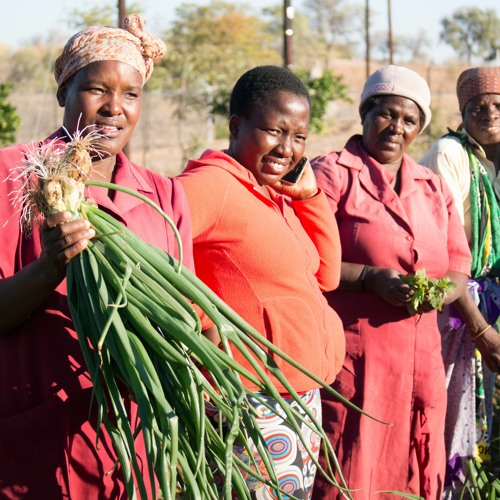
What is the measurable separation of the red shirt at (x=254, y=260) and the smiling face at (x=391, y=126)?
0.91 meters

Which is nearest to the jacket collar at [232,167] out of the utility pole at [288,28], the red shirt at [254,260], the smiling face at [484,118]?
the red shirt at [254,260]

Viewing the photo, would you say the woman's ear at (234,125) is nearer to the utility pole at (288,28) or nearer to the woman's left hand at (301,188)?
the woman's left hand at (301,188)

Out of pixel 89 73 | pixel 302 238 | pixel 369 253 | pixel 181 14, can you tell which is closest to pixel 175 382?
pixel 89 73

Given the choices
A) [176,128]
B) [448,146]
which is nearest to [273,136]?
[448,146]

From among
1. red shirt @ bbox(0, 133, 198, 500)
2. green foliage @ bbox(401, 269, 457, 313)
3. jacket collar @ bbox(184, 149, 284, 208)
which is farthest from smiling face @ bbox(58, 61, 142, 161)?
green foliage @ bbox(401, 269, 457, 313)

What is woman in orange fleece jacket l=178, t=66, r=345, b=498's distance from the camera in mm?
2615

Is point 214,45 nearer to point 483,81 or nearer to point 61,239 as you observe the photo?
point 483,81

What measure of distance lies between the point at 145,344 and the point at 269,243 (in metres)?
0.77

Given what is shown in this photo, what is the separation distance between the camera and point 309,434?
271 centimetres

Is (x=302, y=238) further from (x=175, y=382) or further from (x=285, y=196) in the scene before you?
(x=175, y=382)

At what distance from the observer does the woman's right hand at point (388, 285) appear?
332 cm

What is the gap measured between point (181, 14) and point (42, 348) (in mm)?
36210

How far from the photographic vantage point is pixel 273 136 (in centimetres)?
280

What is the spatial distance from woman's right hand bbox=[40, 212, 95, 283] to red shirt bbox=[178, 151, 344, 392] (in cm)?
68
